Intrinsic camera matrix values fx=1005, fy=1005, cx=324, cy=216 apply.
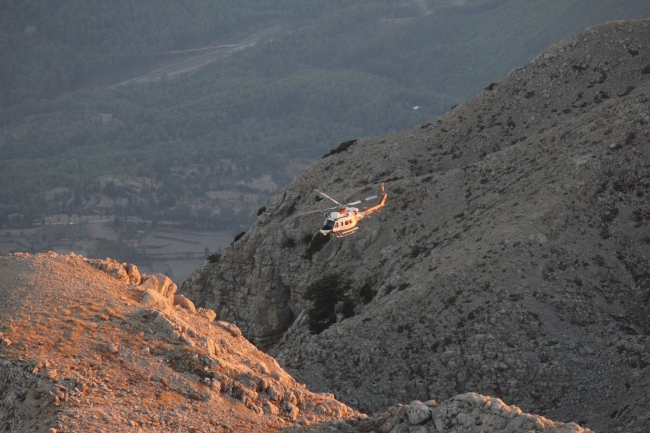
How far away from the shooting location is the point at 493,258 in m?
60.8

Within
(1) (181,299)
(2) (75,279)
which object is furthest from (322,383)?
(2) (75,279)

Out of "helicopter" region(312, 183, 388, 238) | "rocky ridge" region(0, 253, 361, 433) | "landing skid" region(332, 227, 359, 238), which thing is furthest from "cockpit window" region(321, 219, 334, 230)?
"rocky ridge" region(0, 253, 361, 433)

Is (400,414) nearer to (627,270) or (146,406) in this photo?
(146,406)

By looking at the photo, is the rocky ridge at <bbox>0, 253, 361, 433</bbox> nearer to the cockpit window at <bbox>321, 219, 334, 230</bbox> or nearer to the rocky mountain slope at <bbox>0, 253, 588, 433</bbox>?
the rocky mountain slope at <bbox>0, 253, 588, 433</bbox>

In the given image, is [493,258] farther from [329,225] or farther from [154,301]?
[154,301]

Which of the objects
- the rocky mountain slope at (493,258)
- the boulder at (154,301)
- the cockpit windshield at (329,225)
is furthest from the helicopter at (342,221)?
the boulder at (154,301)

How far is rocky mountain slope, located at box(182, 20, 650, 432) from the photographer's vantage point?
55.0 meters

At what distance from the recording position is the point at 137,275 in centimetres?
4772

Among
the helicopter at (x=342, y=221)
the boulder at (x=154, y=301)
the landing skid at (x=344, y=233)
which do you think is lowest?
the landing skid at (x=344, y=233)

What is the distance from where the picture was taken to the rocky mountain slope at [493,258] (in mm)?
55031

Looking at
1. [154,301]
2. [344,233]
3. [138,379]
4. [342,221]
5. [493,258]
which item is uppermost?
[138,379]

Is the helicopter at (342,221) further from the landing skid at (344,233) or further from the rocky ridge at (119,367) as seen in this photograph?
the rocky ridge at (119,367)

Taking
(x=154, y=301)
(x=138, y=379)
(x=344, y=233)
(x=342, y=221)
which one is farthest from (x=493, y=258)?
(x=138, y=379)

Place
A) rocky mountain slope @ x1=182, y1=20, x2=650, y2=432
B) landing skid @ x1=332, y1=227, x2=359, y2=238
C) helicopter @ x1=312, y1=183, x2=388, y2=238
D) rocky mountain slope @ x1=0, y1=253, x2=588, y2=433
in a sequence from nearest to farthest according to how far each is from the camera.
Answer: rocky mountain slope @ x1=0, y1=253, x2=588, y2=433
rocky mountain slope @ x1=182, y1=20, x2=650, y2=432
helicopter @ x1=312, y1=183, x2=388, y2=238
landing skid @ x1=332, y1=227, x2=359, y2=238
